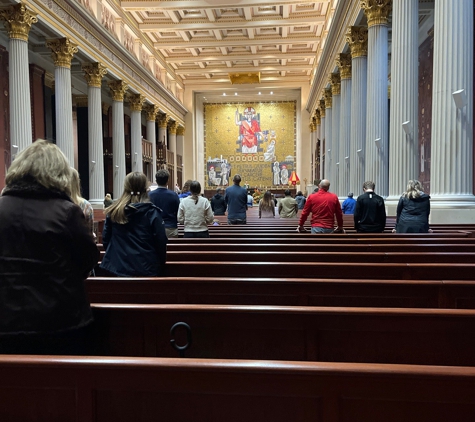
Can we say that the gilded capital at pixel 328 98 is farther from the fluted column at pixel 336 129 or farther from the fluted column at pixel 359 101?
the fluted column at pixel 359 101

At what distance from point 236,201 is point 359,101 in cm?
692

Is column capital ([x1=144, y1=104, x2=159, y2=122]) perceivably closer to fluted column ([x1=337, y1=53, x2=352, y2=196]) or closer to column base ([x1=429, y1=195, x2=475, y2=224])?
fluted column ([x1=337, y1=53, x2=352, y2=196])

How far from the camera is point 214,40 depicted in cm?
2338

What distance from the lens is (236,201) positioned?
25.8ft

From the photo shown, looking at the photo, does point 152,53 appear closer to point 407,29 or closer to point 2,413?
point 407,29

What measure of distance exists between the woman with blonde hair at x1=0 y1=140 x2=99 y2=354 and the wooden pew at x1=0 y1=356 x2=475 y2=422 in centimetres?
24

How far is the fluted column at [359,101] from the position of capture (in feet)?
41.3

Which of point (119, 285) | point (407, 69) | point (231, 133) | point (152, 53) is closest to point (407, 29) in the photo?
point (407, 69)

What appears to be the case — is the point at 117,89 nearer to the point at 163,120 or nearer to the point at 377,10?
the point at 163,120

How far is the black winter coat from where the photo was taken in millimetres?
1539

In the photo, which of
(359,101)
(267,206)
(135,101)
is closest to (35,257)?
(267,206)

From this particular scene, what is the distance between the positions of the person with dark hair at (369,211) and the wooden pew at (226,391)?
189 inches

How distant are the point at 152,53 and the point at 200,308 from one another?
23.7m

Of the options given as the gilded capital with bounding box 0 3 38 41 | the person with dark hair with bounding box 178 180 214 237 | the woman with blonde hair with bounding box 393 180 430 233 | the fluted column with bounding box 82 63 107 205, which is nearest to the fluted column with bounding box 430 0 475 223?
the woman with blonde hair with bounding box 393 180 430 233
